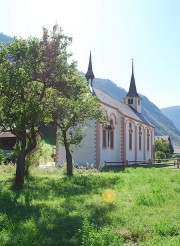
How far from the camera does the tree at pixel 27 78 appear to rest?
16875mm

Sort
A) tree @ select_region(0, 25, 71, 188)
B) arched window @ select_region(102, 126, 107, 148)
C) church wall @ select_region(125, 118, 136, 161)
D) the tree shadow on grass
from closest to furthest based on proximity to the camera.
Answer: the tree shadow on grass → tree @ select_region(0, 25, 71, 188) → arched window @ select_region(102, 126, 107, 148) → church wall @ select_region(125, 118, 136, 161)

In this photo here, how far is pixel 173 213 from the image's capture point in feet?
→ 36.6

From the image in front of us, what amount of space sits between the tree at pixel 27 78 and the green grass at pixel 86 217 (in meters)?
3.39

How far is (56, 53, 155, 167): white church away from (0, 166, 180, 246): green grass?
64.4ft

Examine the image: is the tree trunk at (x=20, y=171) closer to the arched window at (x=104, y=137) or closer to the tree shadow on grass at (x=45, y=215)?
the tree shadow on grass at (x=45, y=215)

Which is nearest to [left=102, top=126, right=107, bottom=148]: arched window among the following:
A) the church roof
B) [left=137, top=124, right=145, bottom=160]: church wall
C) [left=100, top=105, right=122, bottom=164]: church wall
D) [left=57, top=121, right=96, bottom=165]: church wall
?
[left=100, top=105, right=122, bottom=164]: church wall

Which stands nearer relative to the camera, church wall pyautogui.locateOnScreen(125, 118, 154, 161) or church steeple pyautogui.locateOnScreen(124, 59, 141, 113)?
church wall pyautogui.locateOnScreen(125, 118, 154, 161)

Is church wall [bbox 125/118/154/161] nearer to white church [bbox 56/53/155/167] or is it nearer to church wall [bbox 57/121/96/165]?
white church [bbox 56/53/155/167]

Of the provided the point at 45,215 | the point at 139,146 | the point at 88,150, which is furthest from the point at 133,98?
the point at 45,215

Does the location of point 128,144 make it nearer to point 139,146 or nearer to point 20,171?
point 139,146

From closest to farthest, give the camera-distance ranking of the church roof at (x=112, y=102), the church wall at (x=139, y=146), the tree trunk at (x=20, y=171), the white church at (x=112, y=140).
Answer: the tree trunk at (x=20, y=171), the white church at (x=112, y=140), the church roof at (x=112, y=102), the church wall at (x=139, y=146)

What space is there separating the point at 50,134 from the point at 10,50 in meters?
84.0

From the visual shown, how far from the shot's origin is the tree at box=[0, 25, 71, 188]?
55.4ft

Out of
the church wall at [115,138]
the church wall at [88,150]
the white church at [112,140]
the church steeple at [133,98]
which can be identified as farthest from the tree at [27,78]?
the church steeple at [133,98]
